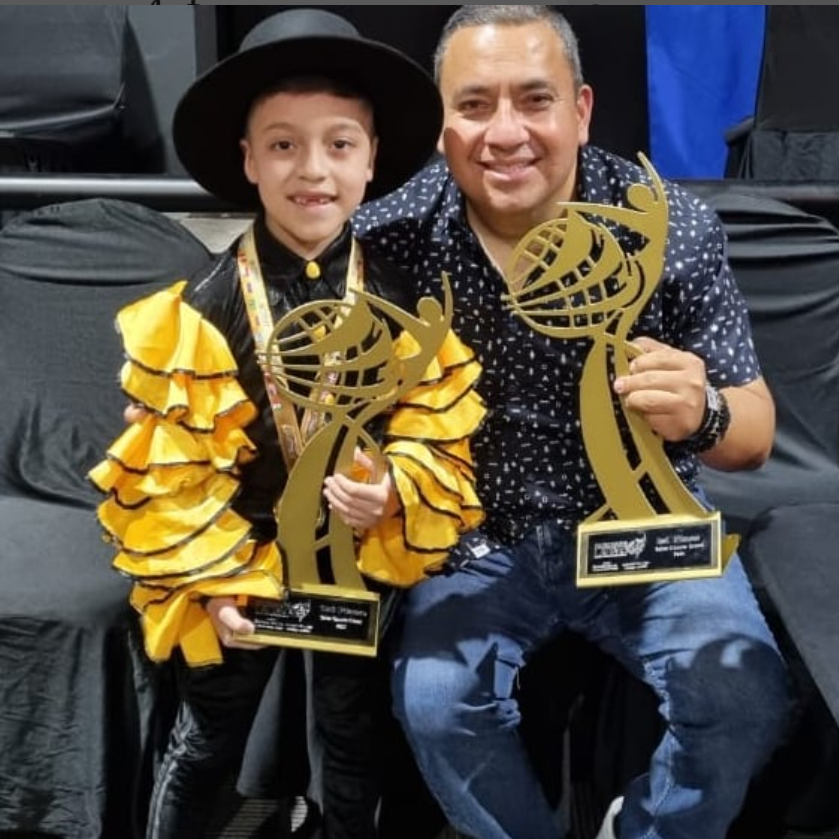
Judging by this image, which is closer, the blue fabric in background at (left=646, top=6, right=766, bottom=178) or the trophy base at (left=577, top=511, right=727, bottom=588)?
the trophy base at (left=577, top=511, right=727, bottom=588)

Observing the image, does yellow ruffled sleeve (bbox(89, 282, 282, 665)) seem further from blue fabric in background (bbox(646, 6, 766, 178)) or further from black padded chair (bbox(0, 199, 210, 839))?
blue fabric in background (bbox(646, 6, 766, 178))

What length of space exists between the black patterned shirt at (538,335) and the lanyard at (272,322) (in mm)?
123

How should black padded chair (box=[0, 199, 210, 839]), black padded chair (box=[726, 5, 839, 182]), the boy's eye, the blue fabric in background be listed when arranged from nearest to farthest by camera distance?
the boy's eye < black padded chair (box=[0, 199, 210, 839]) < black padded chair (box=[726, 5, 839, 182]) < the blue fabric in background

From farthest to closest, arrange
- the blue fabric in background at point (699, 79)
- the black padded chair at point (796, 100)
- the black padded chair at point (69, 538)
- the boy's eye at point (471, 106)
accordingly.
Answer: the blue fabric in background at point (699, 79) < the black padded chair at point (796, 100) < the black padded chair at point (69, 538) < the boy's eye at point (471, 106)

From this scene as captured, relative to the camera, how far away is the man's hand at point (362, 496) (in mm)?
1069

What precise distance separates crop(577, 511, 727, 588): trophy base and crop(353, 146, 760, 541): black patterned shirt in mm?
126

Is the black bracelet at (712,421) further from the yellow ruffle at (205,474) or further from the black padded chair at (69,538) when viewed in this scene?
the black padded chair at (69,538)

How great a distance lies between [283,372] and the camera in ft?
3.51

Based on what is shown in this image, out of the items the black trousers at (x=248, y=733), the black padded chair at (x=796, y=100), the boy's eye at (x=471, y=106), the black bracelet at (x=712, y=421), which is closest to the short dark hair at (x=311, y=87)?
the boy's eye at (x=471, y=106)

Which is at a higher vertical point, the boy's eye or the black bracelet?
the boy's eye

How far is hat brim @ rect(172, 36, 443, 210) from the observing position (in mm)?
1050

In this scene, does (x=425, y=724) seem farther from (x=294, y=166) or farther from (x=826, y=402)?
(x=826, y=402)

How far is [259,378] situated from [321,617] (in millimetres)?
238

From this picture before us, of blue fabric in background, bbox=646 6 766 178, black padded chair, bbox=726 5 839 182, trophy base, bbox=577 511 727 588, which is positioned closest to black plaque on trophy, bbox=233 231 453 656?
trophy base, bbox=577 511 727 588
